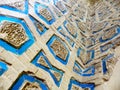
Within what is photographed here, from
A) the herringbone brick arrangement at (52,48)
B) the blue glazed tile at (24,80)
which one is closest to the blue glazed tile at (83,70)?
the herringbone brick arrangement at (52,48)

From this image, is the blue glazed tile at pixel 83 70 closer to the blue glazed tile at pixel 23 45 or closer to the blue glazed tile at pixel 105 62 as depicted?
the blue glazed tile at pixel 105 62

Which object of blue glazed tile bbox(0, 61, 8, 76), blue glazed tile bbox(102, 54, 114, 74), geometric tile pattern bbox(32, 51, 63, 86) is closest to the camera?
blue glazed tile bbox(0, 61, 8, 76)

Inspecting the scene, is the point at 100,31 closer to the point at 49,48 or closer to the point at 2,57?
the point at 49,48

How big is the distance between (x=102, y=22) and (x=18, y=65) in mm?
1014

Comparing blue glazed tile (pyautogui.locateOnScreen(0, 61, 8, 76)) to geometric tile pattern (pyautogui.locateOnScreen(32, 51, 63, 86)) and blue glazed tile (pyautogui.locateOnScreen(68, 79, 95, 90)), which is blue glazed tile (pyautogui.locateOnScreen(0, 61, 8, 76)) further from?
blue glazed tile (pyautogui.locateOnScreen(68, 79, 95, 90))

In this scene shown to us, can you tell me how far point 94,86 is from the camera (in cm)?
106

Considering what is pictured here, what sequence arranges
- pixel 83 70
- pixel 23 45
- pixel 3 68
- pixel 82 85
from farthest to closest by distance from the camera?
pixel 83 70 → pixel 82 85 → pixel 23 45 → pixel 3 68

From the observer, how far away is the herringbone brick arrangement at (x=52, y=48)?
87cm

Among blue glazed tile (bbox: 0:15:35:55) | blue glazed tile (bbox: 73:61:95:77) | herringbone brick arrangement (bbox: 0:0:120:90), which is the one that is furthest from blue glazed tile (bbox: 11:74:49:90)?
blue glazed tile (bbox: 73:61:95:77)

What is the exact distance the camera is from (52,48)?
1125mm

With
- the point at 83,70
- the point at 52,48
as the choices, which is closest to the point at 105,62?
the point at 83,70

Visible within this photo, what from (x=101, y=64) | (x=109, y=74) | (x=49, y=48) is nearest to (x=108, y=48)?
(x=101, y=64)

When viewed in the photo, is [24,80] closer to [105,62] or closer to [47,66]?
[47,66]

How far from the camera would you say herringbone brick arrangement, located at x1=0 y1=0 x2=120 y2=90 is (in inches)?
34.3
